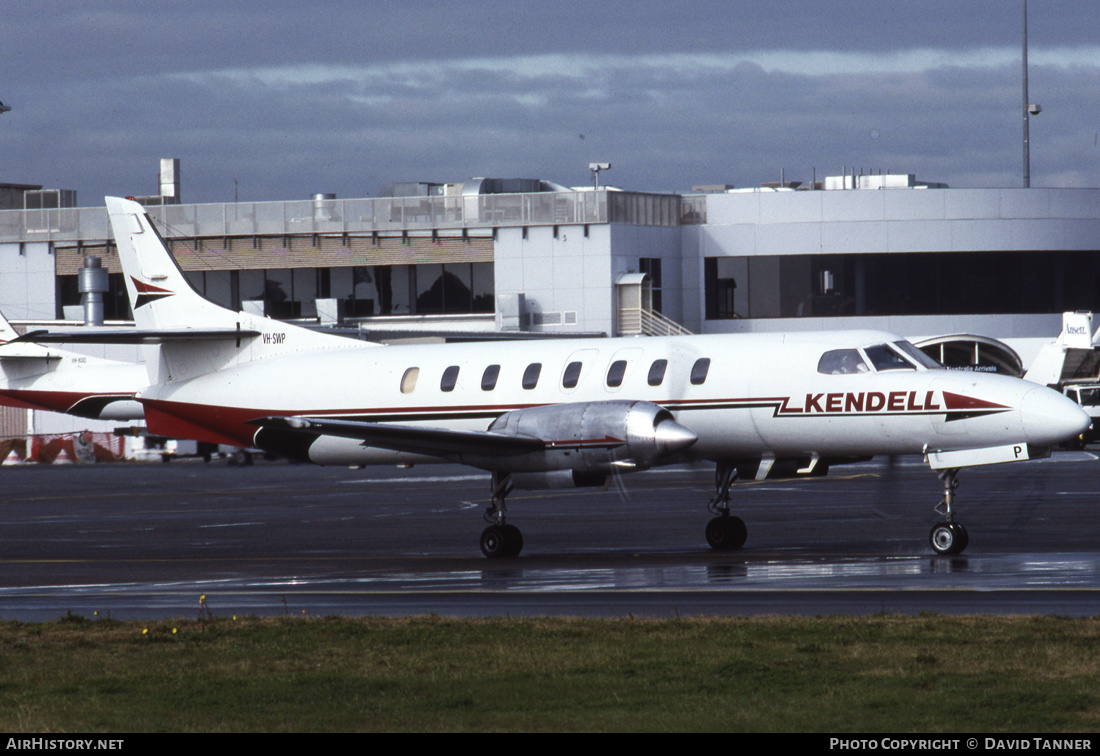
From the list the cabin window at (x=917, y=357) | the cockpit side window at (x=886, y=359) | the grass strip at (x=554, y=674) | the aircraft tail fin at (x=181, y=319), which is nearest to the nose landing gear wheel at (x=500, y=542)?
the aircraft tail fin at (x=181, y=319)

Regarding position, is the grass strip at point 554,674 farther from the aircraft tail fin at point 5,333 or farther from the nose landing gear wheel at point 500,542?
the aircraft tail fin at point 5,333

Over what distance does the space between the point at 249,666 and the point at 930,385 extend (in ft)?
39.0

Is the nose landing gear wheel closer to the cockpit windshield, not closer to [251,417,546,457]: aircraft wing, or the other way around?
[251,417,546,457]: aircraft wing

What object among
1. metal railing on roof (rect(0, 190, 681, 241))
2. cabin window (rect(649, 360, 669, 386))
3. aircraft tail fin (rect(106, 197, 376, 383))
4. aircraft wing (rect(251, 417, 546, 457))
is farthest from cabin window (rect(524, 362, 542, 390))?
metal railing on roof (rect(0, 190, 681, 241))

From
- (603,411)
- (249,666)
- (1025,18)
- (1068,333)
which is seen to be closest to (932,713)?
(249,666)

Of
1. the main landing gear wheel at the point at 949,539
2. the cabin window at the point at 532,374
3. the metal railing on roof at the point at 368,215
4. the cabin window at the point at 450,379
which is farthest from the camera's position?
the metal railing on roof at the point at 368,215

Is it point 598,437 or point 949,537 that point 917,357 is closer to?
point 949,537

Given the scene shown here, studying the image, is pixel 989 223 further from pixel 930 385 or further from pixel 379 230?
pixel 930 385

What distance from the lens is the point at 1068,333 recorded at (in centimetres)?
5284

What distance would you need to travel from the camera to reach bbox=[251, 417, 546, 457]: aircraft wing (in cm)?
2117

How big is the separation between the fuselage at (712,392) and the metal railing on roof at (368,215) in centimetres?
3795

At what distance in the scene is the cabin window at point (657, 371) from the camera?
22.2m

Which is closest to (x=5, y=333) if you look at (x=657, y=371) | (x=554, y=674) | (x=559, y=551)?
(x=559, y=551)

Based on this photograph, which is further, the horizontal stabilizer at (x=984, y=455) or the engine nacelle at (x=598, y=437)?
the engine nacelle at (x=598, y=437)
